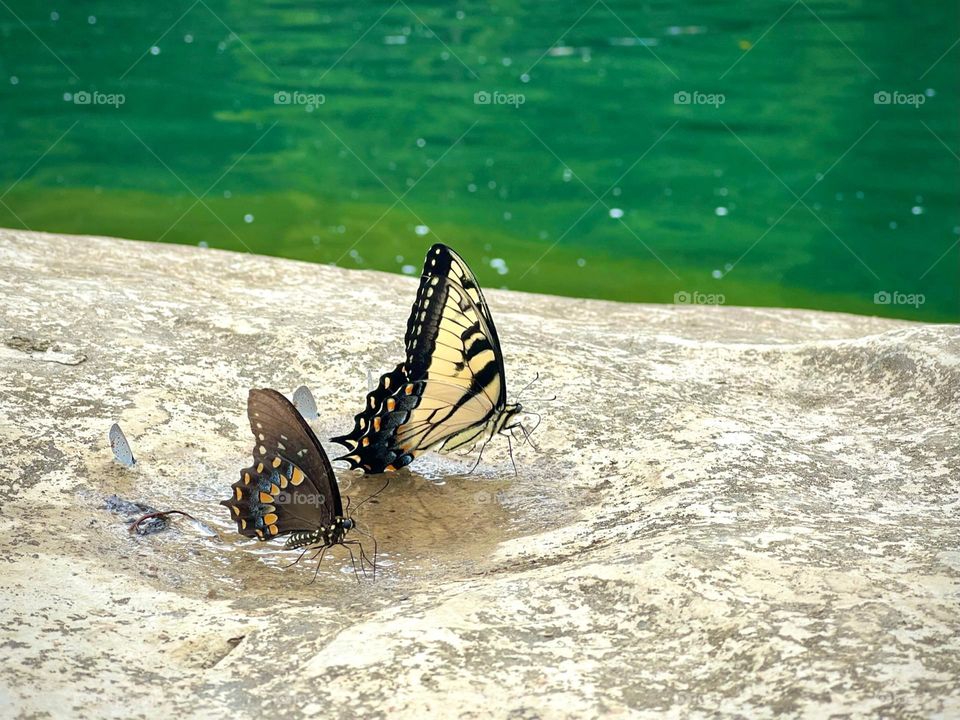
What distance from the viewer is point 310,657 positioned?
1971 mm

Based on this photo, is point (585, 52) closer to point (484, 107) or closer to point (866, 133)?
point (484, 107)

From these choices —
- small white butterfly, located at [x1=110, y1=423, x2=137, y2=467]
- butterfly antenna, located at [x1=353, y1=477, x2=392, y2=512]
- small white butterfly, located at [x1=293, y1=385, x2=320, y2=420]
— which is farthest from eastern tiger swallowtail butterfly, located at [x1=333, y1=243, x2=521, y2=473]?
small white butterfly, located at [x1=110, y1=423, x2=137, y2=467]

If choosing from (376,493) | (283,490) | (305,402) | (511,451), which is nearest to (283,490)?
(283,490)

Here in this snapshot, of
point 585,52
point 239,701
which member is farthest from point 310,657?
point 585,52

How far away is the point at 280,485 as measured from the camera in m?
2.57

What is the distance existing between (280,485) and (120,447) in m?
0.55

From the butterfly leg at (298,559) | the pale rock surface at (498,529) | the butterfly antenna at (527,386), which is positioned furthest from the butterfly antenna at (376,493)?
the butterfly antenna at (527,386)

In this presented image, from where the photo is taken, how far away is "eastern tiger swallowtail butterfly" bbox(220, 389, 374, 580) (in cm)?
254

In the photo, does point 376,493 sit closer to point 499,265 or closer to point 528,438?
point 528,438

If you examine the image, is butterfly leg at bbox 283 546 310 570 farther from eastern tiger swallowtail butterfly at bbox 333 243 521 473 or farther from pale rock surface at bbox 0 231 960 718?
eastern tiger swallowtail butterfly at bbox 333 243 521 473

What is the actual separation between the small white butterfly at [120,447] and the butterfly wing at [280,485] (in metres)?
0.45

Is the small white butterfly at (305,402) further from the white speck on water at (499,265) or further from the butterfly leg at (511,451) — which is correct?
the white speck on water at (499,265)

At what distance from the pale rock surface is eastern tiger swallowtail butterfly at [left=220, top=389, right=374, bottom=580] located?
9 cm

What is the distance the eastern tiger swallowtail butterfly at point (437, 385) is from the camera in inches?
113
